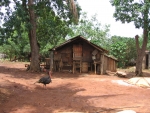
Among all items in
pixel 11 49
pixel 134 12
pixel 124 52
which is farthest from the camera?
pixel 11 49

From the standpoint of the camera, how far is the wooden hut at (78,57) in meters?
21.3

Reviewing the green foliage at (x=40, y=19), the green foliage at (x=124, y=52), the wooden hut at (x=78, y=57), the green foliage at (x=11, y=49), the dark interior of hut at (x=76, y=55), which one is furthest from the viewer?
the green foliage at (x=11, y=49)

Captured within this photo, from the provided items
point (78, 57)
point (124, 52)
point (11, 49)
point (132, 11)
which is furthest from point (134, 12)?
point (11, 49)

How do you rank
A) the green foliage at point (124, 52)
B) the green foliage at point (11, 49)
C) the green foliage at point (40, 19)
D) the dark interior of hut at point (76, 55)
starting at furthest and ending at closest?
the green foliage at point (11, 49)
the green foliage at point (124, 52)
the dark interior of hut at point (76, 55)
the green foliage at point (40, 19)

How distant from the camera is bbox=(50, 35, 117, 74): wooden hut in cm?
2128

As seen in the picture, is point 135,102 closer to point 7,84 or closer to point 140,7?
point 7,84

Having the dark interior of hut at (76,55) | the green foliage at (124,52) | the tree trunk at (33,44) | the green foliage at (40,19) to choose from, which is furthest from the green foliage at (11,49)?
the tree trunk at (33,44)

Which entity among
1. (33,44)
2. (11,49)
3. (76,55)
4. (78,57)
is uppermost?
(11,49)

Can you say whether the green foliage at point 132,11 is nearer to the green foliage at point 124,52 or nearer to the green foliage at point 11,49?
the green foliage at point 124,52

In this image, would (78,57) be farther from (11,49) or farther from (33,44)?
(11,49)

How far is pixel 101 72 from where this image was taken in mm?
21203

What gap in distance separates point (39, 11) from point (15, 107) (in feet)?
48.0

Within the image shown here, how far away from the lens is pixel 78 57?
2130 centimetres

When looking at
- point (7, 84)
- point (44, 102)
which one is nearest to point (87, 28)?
point (7, 84)
